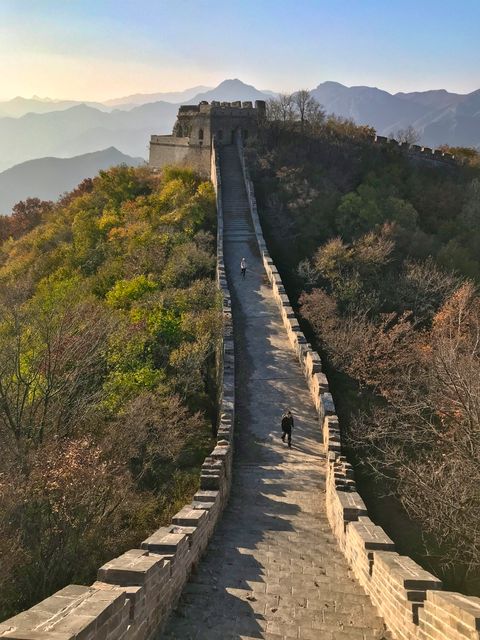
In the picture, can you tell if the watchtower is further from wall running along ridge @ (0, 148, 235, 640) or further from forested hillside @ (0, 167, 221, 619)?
wall running along ridge @ (0, 148, 235, 640)

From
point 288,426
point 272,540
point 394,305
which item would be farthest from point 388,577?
point 394,305

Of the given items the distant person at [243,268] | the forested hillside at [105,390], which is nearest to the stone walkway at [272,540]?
the forested hillside at [105,390]

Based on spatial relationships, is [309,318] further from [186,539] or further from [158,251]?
[186,539]

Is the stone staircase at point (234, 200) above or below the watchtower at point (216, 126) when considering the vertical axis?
below

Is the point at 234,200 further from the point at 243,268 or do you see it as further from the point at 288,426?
the point at 288,426

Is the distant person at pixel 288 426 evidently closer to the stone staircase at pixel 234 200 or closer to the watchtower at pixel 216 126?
the stone staircase at pixel 234 200

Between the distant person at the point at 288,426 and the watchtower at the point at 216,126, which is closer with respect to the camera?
the distant person at the point at 288,426

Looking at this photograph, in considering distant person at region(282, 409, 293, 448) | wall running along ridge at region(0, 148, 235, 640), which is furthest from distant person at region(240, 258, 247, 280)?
wall running along ridge at region(0, 148, 235, 640)
